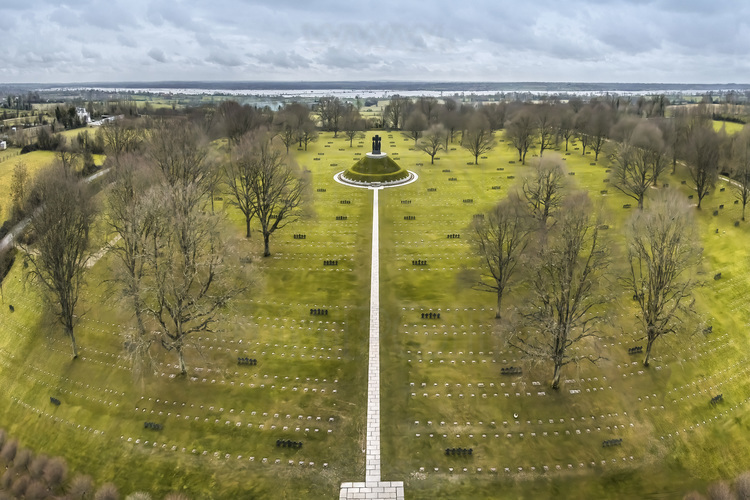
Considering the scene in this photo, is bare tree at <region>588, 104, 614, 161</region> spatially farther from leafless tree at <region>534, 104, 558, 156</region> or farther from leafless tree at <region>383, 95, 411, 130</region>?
leafless tree at <region>383, 95, 411, 130</region>

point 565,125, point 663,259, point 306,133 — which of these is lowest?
point 663,259

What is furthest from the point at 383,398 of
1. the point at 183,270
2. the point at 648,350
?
the point at 648,350

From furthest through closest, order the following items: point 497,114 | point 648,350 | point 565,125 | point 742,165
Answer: point 497,114
point 565,125
point 742,165
point 648,350

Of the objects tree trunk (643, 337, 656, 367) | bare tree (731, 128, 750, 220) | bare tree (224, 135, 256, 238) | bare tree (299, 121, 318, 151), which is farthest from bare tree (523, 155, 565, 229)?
bare tree (299, 121, 318, 151)

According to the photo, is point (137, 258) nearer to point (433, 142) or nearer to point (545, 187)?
point (545, 187)

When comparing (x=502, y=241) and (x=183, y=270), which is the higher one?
(x=502, y=241)

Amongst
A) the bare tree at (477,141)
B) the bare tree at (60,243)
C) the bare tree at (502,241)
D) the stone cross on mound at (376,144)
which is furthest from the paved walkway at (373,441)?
the bare tree at (477,141)
